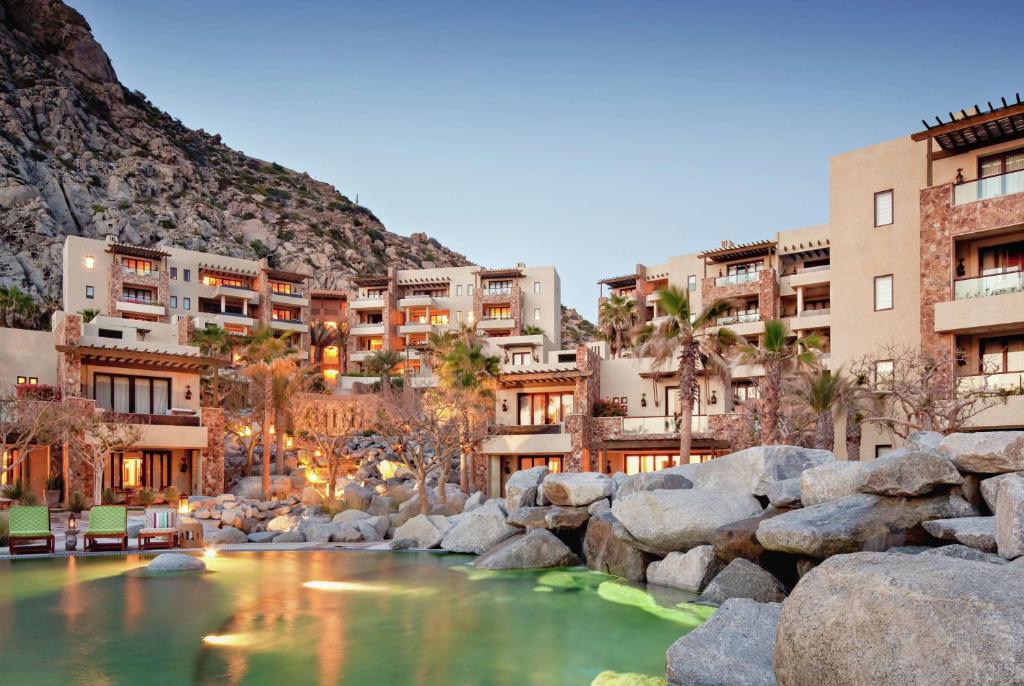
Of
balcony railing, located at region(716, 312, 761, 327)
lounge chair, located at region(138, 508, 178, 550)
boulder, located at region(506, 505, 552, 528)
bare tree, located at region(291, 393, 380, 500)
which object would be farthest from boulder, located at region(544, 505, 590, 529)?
balcony railing, located at region(716, 312, 761, 327)

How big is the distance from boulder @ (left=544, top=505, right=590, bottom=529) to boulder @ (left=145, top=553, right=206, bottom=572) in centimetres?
809

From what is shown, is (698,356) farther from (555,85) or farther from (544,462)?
(555,85)

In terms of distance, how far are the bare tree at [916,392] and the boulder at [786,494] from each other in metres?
9.24

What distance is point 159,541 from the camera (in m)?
21.3

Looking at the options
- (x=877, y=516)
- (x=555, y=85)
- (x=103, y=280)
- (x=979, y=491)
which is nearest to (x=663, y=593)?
(x=877, y=516)

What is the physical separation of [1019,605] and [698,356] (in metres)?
22.8

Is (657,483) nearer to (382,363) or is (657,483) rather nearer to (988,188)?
(988,188)

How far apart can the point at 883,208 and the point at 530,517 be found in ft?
58.6

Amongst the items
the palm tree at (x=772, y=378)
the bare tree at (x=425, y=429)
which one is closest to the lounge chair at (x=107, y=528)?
the bare tree at (x=425, y=429)

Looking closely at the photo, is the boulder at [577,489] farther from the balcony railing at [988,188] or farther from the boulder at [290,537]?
the balcony railing at [988,188]

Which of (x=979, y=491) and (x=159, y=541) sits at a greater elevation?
(x=979, y=491)

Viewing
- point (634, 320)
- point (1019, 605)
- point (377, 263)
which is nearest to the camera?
point (1019, 605)

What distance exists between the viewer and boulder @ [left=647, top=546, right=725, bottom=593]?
49.0 ft

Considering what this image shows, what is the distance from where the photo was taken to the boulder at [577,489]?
19.0 meters
